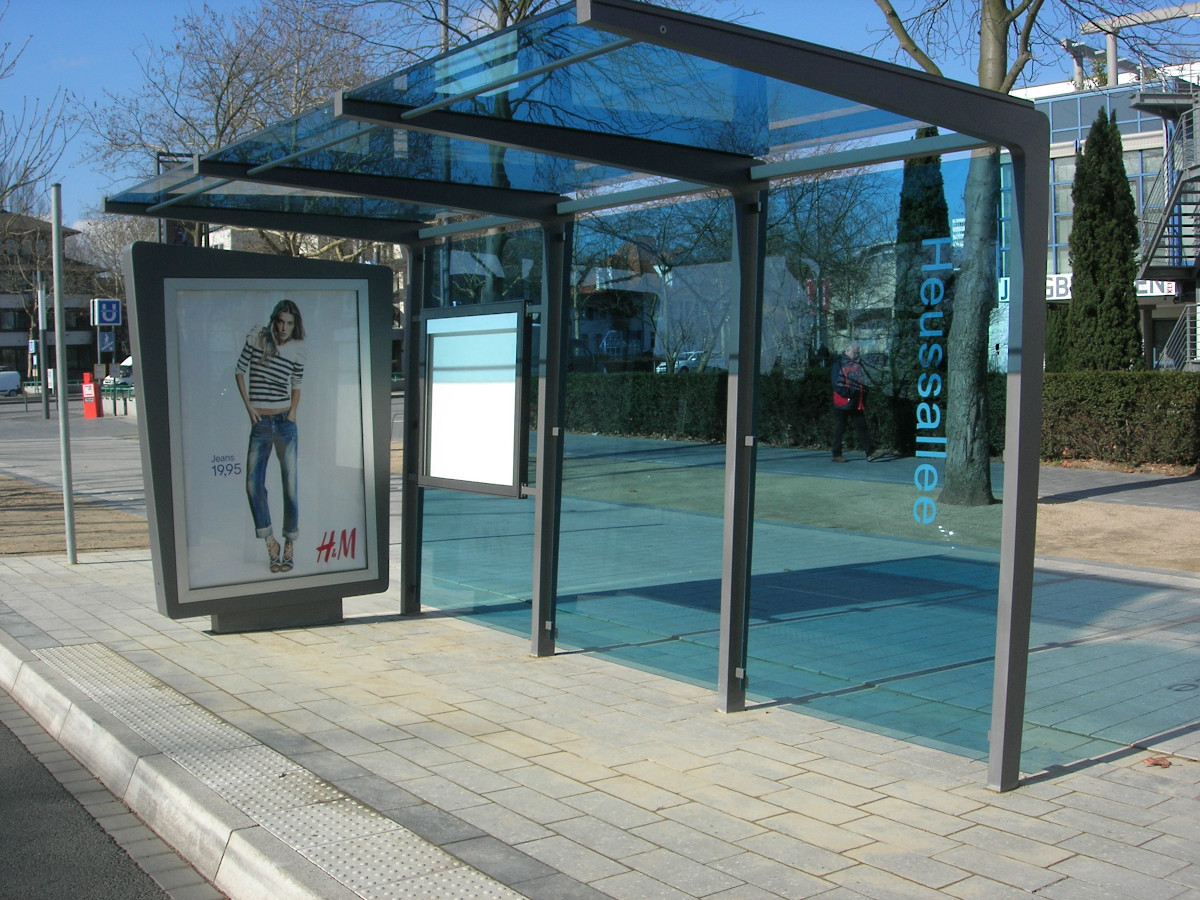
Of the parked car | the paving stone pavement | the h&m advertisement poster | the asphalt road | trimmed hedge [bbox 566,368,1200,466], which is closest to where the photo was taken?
the paving stone pavement

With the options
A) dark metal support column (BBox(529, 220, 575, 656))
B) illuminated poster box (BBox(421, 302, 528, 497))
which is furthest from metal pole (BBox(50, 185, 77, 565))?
dark metal support column (BBox(529, 220, 575, 656))

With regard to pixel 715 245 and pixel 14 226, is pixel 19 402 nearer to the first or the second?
pixel 14 226

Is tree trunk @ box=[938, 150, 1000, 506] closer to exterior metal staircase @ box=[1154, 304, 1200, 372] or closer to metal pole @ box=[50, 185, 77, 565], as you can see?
metal pole @ box=[50, 185, 77, 565]

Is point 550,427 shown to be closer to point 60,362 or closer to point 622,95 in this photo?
point 622,95

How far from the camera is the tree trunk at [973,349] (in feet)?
14.7

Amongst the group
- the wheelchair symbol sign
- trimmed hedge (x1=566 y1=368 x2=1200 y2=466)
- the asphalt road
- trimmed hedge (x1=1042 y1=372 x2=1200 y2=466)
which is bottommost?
the asphalt road

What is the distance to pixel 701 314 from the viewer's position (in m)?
5.82

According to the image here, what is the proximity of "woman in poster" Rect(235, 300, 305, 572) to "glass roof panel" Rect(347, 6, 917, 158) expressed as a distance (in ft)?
8.67

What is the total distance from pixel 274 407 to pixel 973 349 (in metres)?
4.35

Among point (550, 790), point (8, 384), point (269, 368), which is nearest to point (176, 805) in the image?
point (550, 790)

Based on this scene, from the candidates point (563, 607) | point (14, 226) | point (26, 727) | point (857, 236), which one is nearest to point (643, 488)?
point (563, 607)

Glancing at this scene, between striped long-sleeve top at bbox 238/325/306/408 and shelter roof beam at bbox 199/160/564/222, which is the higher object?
shelter roof beam at bbox 199/160/564/222

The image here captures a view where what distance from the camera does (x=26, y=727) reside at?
5570 mm

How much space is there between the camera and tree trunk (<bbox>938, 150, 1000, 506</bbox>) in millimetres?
4473
